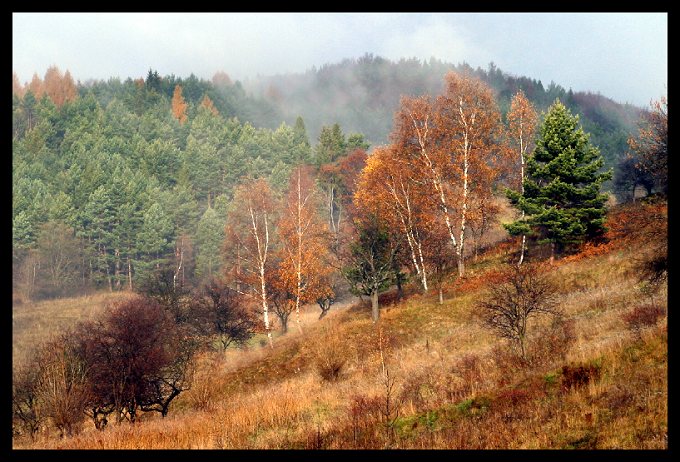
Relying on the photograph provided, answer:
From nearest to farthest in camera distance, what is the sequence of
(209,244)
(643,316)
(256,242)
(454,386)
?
(454,386)
(643,316)
(256,242)
(209,244)

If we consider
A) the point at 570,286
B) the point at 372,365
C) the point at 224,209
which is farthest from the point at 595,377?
the point at 224,209

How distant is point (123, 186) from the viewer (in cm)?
7631

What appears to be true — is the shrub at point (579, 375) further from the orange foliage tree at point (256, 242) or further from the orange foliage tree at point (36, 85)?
the orange foliage tree at point (36, 85)

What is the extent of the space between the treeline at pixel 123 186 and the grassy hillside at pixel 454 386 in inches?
1877

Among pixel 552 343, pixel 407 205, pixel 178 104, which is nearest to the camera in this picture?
pixel 552 343

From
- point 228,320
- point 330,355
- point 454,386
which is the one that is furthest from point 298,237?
point 454,386

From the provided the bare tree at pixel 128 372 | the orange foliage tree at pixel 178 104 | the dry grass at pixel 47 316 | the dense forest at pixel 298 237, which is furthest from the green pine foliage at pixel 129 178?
the bare tree at pixel 128 372

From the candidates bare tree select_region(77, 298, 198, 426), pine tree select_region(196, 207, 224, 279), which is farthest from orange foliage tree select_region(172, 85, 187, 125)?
bare tree select_region(77, 298, 198, 426)

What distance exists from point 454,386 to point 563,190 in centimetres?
2083

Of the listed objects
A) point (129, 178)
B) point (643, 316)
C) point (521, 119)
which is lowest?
point (643, 316)

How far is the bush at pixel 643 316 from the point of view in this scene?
16297mm

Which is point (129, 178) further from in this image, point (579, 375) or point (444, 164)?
point (579, 375)

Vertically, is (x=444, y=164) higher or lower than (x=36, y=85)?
lower
